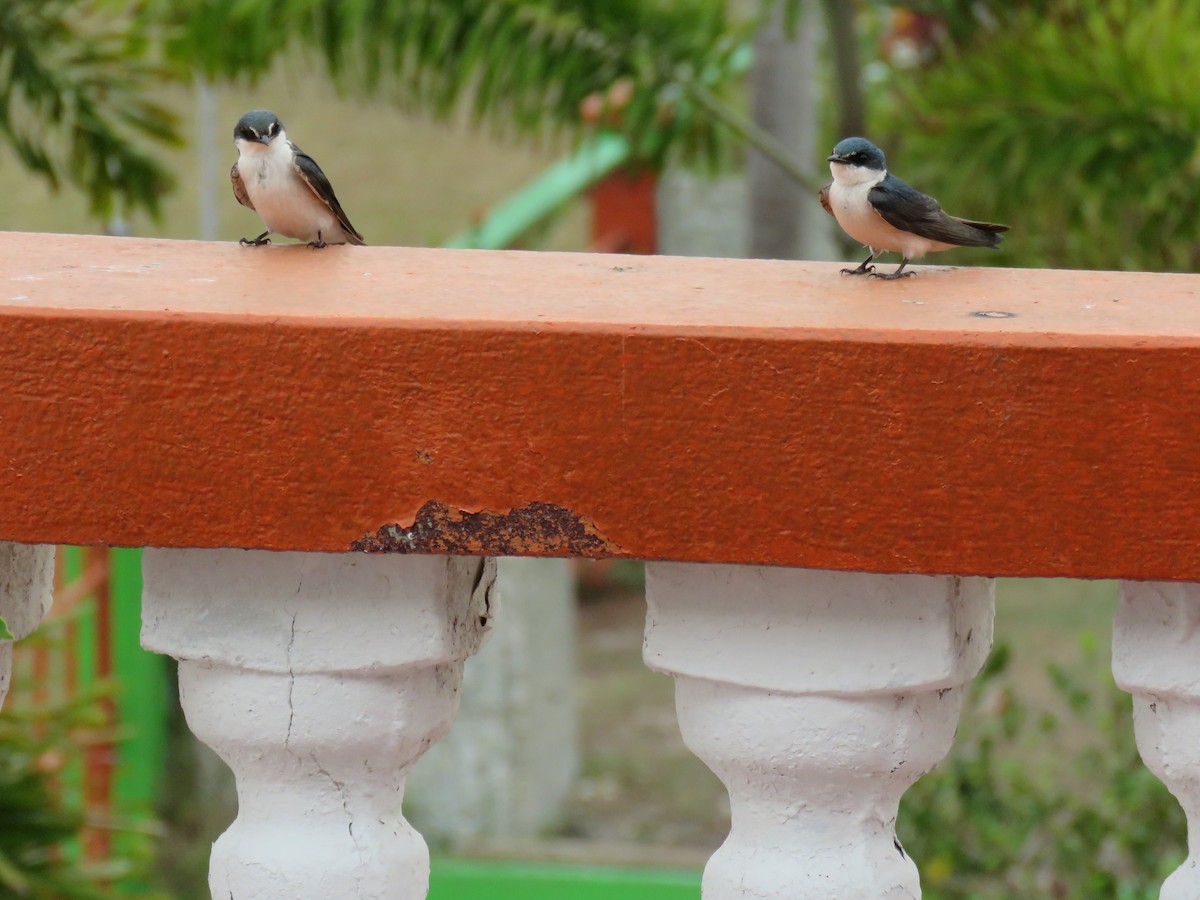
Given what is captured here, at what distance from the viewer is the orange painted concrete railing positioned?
42.5 inches

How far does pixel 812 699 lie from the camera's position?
1.19m

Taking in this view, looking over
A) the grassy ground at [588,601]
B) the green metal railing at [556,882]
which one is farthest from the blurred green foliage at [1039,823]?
the green metal railing at [556,882]

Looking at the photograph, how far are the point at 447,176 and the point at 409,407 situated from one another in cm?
1146

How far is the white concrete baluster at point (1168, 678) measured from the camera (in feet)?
3.82

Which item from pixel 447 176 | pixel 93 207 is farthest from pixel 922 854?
pixel 447 176

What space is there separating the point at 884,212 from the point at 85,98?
3204 mm

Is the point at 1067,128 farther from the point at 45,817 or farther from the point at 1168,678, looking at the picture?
the point at 1168,678

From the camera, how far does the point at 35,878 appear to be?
2.91 metres

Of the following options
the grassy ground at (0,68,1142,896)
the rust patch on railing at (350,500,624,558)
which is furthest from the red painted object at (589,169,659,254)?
the rust patch on railing at (350,500,624,558)

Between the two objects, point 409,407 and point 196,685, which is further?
point 196,685

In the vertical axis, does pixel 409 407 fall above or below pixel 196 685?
above

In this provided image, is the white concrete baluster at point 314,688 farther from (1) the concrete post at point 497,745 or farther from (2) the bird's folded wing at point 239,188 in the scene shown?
(1) the concrete post at point 497,745

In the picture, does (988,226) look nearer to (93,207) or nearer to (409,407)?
(409,407)

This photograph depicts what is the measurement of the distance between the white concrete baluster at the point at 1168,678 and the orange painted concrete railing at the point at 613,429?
0.34 feet
